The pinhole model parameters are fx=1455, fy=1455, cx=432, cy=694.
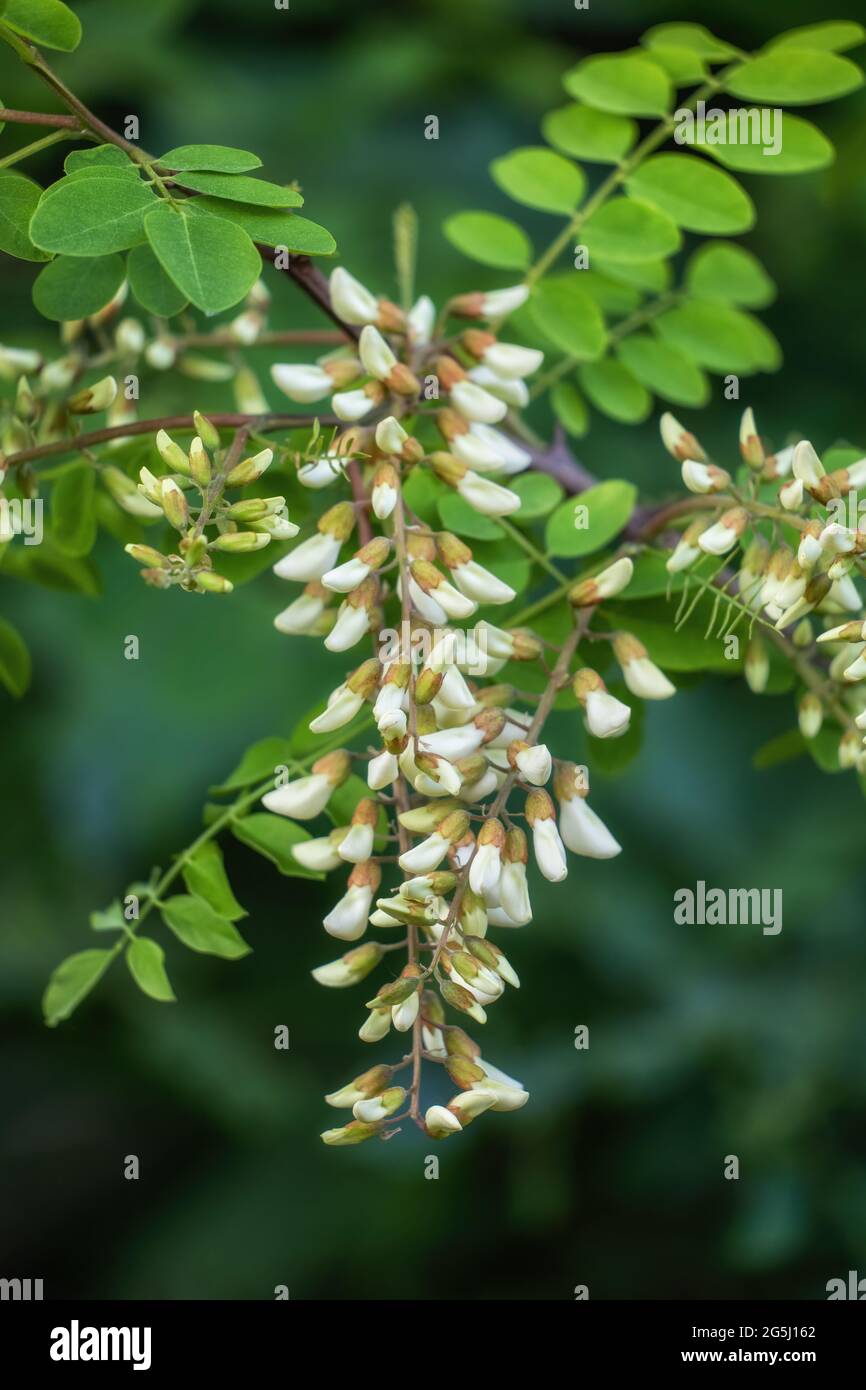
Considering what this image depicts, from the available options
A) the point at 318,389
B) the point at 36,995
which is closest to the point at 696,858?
the point at 36,995

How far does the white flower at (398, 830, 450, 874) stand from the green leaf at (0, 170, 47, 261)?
1.56 ft

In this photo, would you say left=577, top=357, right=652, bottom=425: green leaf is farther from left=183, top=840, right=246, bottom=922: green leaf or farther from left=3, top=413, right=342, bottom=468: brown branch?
left=183, top=840, right=246, bottom=922: green leaf

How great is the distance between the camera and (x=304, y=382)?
1099 millimetres

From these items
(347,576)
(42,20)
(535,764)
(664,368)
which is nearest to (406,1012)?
(535,764)

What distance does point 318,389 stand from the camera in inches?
43.5

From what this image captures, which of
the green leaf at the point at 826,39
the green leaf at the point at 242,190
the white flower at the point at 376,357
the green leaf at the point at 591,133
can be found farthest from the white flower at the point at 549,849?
the green leaf at the point at 826,39

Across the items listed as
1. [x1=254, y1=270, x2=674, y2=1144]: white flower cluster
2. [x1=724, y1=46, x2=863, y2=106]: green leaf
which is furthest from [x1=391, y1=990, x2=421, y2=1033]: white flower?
[x1=724, y1=46, x2=863, y2=106]: green leaf

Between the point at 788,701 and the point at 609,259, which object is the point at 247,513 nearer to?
the point at 609,259

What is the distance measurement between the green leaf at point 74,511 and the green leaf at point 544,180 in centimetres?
50

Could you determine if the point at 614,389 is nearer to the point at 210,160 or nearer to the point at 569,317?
the point at 569,317

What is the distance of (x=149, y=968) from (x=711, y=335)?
83cm

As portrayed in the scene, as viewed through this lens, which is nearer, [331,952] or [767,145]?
[767,145]

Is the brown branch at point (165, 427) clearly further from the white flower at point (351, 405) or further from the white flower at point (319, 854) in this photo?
the white flower at point (319, 854)

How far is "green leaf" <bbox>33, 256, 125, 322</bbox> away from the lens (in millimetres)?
1062
